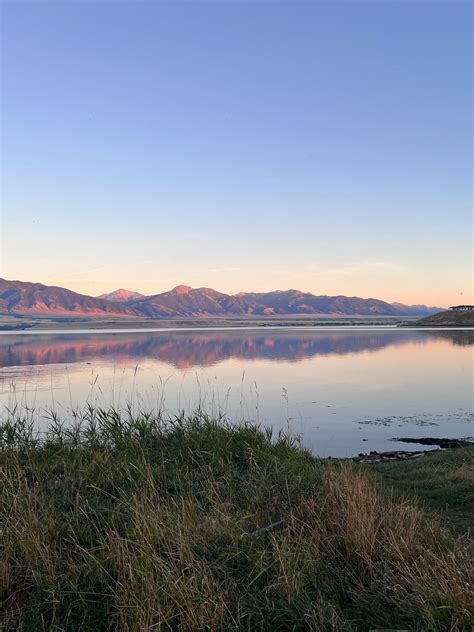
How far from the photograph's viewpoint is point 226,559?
5.03m

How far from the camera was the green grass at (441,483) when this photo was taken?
773 cm

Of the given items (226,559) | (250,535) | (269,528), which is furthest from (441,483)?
A: (226,559)

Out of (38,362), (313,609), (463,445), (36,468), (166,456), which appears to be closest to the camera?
(313,609)

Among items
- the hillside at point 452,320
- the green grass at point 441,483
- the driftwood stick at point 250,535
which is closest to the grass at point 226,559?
the driftwood stick at point 250,535

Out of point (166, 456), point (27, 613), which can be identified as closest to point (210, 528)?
point (27, 613)

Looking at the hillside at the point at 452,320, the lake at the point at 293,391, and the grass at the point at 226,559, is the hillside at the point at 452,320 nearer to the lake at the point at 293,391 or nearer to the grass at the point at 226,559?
the lake at the point at 293,391

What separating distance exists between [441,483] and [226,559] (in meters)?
6.10

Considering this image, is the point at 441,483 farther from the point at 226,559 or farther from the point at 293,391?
the point at 293,391

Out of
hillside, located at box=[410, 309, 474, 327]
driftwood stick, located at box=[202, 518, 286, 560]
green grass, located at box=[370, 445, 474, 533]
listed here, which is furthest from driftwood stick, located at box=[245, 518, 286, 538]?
hillside, located at box=[410, 309, 474, 327]

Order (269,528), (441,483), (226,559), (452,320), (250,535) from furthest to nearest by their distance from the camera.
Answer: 1. (452,320)
2. (441,483)
3. (269,528)
4. (250,535)
5. (226,559)

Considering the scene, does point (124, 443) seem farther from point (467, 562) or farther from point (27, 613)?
point (467, 562)

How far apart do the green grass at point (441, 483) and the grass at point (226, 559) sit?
167 cm

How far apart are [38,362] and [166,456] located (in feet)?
106

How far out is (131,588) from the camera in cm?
462
